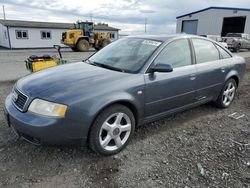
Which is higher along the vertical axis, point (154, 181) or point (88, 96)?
point (88, 96)

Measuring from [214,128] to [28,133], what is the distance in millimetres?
2931

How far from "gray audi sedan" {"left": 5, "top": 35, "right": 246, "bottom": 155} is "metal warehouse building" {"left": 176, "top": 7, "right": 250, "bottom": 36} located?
27.2m

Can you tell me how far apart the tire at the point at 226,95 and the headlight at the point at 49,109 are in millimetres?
3334

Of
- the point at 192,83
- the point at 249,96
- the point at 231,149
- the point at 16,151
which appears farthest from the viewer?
the point at 249,96

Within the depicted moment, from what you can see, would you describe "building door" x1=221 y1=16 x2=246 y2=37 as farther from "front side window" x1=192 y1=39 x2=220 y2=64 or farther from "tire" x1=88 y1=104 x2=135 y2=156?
"tire" x1=88 y1=104 x2=135 y2=156

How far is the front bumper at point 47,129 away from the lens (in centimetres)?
233

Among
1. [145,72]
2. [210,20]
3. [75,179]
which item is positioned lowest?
[75,179]

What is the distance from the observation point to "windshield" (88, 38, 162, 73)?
3107 millimetres

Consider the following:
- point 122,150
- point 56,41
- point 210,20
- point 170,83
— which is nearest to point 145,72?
point 170,83

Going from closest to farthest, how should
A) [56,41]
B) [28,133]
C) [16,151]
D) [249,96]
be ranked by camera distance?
[28,133] → [16,151] → [249,96] → [56,41]

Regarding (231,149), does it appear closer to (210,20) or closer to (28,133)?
(28,133)

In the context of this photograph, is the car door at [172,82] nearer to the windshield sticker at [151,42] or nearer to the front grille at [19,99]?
the windshield sticker at [151,42]

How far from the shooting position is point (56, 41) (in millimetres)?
27469

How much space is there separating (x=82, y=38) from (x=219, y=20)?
19.2m
